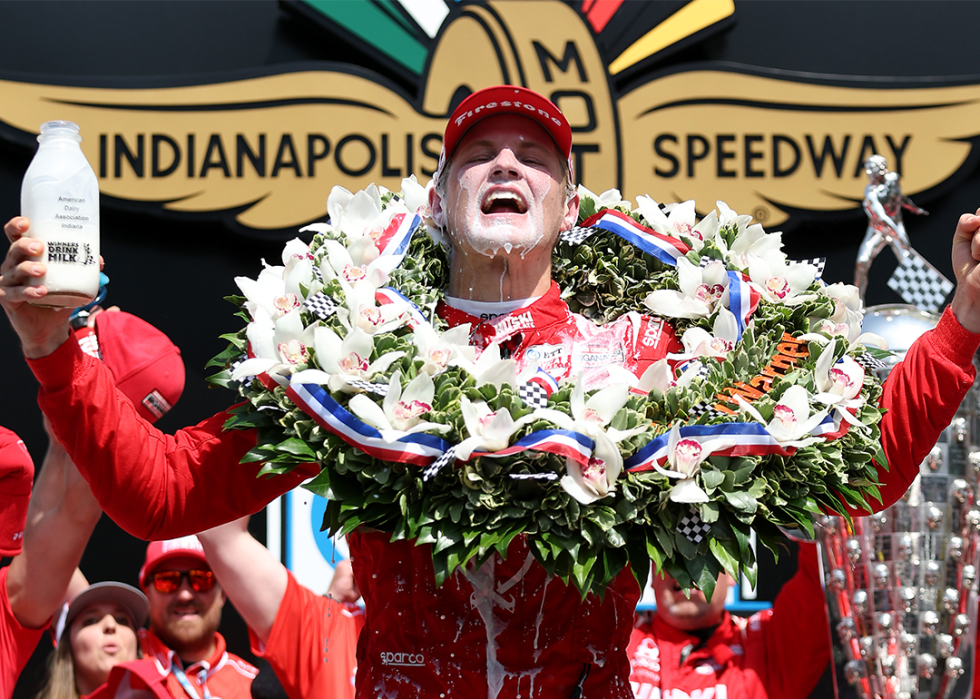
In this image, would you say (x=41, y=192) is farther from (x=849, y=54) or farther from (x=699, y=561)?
(x=849, y=54)

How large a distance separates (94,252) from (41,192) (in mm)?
111

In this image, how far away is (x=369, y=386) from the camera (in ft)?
5.43

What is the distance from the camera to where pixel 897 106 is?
465 cm

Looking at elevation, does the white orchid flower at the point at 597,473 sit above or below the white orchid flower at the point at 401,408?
below

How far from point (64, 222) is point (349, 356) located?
1.53 ft

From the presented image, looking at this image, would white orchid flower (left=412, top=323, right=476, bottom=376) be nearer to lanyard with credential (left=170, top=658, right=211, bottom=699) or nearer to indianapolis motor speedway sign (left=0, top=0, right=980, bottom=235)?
lanyard with credential (left=170, top=658, right=211, bottom=699)

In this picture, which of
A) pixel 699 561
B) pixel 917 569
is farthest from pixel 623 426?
pixel 917 569

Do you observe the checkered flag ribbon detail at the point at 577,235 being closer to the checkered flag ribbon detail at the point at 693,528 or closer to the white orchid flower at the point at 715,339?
the white orchid flower at the point at 715,339

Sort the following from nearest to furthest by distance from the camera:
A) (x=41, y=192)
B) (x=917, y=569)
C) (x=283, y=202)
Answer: (x=41, y=192) < (x=917, y=569) < (x=283, y=202)

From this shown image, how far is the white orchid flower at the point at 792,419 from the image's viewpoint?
163 cm

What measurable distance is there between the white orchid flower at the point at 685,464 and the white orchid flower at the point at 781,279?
20.3 inches

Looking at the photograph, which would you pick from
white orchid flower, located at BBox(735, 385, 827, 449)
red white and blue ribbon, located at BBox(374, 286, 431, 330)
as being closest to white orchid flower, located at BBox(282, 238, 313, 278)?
red white and blue ribbon, located at BBox(374, 286, 431, 330)

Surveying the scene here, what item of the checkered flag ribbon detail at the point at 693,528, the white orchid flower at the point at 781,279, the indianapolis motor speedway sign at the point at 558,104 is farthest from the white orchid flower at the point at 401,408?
the indianapolis motor speedway sign at the point at 558,104

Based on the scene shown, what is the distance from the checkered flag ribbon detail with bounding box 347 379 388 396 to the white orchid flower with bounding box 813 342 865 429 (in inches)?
27.4
